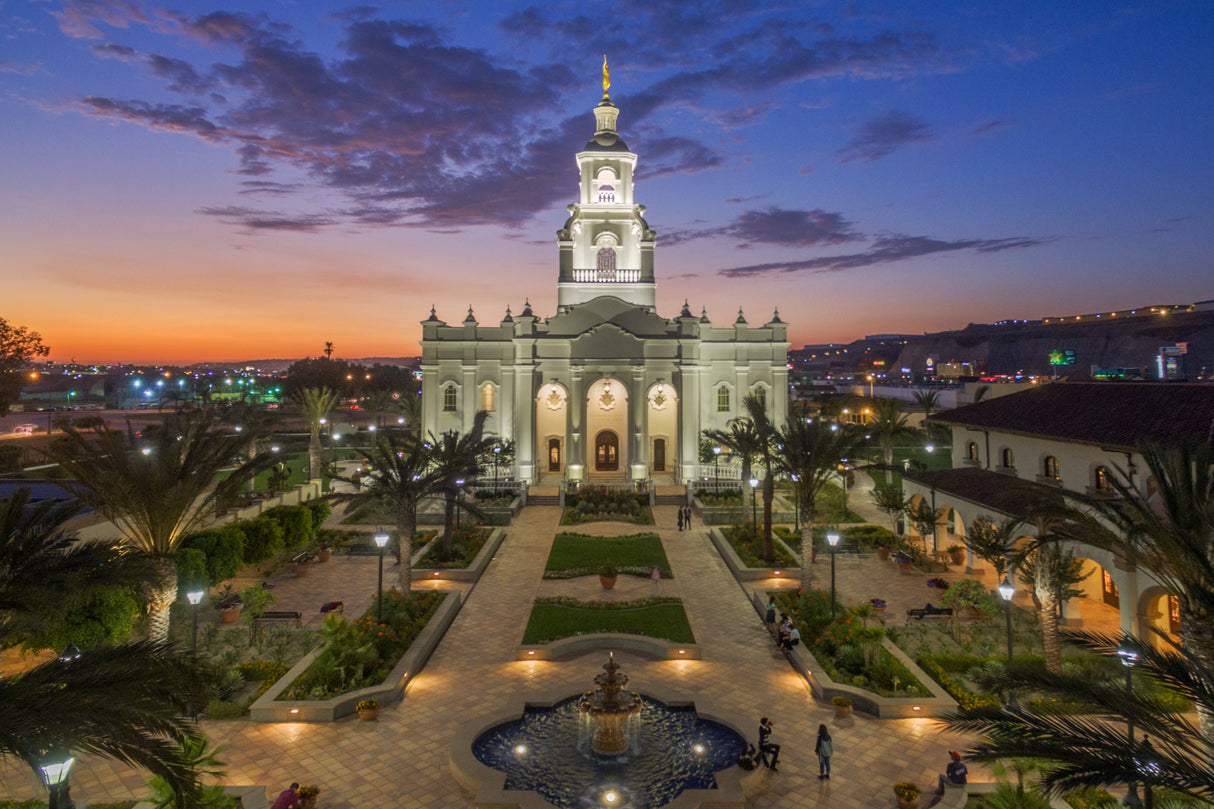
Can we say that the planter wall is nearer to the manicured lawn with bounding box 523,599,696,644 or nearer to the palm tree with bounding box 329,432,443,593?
the manicured lawn with bounding box 523,599,696,644

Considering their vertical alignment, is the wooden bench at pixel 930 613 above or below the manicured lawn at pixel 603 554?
above

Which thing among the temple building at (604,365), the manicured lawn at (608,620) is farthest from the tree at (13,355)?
the manicured lawn at (608,620)

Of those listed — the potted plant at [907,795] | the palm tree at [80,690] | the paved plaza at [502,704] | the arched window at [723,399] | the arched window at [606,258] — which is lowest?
the paved plaza at [502,704]

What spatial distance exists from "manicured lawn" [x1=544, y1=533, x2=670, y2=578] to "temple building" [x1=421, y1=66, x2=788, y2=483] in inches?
499

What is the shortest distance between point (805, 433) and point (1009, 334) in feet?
566

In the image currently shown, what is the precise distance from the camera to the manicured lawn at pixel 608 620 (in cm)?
1864

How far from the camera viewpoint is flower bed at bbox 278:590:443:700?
15023 mm

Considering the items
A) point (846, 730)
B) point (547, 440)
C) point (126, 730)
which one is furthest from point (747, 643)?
point (547, 440)

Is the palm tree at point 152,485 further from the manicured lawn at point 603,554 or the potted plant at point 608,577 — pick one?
the manicured lawn at point 603,554

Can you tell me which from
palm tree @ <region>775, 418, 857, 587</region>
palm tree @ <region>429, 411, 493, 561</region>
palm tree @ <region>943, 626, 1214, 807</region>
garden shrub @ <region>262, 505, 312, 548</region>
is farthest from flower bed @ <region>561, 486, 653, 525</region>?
palm tree @ <region>943, 626, 1214, 807</region>

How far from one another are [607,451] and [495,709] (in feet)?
108

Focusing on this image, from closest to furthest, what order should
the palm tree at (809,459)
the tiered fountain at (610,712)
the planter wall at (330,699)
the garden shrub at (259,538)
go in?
the tiered fountain at (610,712), the planter wall at (330,699), the palm tree at (809,459), the garden shrub at (259,538)

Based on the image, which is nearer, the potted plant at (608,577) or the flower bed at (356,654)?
the flower bed at (356,654)

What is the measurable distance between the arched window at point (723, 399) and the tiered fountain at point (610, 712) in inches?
1366
